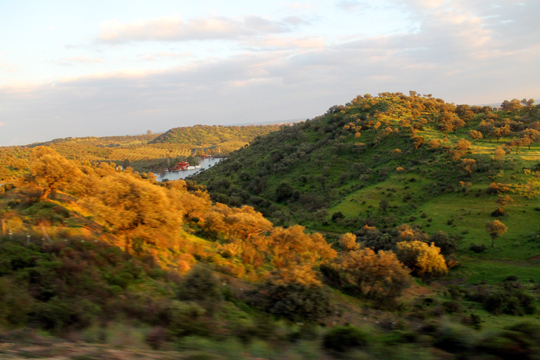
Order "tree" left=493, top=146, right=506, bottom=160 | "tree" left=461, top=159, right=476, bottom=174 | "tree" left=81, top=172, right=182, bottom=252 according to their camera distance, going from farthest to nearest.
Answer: "tree" left=493, top=146, right=506, bottom=160, "tree" left=461, top=159, right=476, bottom=174, "tree" left=81, top=172, right=182, bottom=252

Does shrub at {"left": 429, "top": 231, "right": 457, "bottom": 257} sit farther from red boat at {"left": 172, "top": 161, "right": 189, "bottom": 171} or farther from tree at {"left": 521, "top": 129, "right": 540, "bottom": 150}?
red boat at {"left": 172, "top": 161, "right": 189, "bottom": 171}

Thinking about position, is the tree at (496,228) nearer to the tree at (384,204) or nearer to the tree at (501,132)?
the tree at (384,204)

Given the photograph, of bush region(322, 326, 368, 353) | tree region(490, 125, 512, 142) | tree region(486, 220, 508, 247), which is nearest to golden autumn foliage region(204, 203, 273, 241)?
bush region(322, 326, 368, 353)

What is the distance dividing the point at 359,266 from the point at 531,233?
27135 millimetres

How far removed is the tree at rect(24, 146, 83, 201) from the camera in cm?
1817

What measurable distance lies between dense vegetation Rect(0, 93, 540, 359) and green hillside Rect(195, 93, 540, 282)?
1.10 feet

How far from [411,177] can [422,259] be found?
103 feet

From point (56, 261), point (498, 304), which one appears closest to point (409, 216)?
point (498, 304)

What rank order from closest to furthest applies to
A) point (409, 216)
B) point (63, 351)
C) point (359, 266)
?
point (63, 351) → point (359, 266) → point (409, 216)

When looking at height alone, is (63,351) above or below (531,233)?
above

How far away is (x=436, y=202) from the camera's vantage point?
43969 mm

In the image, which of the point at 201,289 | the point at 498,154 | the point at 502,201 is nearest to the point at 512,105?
the point at 498,154

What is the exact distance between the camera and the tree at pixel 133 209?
11.6m

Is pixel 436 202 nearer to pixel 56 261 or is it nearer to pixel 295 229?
pixel 295 229
